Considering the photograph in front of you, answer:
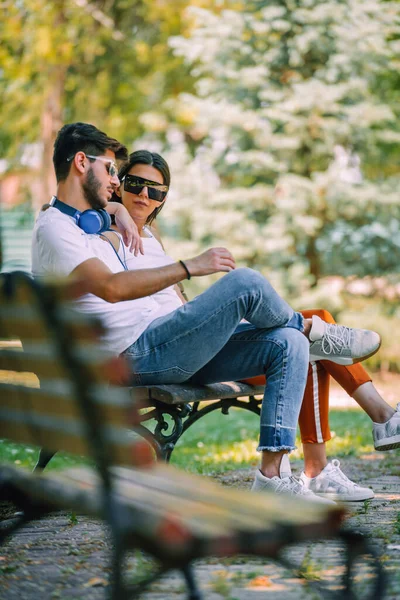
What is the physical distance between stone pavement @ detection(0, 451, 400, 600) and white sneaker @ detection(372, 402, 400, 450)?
41 cm

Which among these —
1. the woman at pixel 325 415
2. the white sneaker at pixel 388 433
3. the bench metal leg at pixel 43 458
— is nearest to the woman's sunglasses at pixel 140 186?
the woman at pixel 325 415

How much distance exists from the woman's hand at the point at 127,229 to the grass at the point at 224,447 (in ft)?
4.69

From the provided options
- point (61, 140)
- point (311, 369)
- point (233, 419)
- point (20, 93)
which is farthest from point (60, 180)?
point (20, 93)

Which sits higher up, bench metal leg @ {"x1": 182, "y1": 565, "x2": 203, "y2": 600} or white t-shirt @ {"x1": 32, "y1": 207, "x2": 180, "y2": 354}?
white t-shirt @ {"x1": 32, "y1": 207, "x2": 180, "y2": 354}

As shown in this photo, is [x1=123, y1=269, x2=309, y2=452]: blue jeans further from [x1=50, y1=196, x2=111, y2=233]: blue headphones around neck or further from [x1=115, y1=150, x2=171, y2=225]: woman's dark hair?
[x1=115, y1=150, x2=171, y2=225]: woman's dark hair

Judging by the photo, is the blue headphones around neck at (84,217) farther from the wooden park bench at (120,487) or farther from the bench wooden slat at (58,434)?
the wooden park bench at (120,487)

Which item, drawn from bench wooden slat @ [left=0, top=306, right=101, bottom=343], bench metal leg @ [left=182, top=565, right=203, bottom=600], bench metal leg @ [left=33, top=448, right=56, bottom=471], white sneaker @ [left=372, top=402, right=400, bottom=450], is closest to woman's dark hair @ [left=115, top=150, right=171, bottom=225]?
bench metal leg @ [left=33, top=448, right=56, bottom=471]

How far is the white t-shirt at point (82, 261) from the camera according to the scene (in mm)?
3898

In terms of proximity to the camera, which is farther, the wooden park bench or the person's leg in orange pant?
the person's leg in orange pant

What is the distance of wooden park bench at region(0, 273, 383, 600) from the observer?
6.65 ft

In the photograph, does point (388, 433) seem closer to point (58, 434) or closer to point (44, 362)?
point (58, 434)

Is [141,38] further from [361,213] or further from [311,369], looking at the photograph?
[311,369]

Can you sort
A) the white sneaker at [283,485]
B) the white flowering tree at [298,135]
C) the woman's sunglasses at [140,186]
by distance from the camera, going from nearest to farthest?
1. the white sneaker at [283,485]
2. the woman's sunglasses at [140,186]
3. the white flowering tree at [298,135]

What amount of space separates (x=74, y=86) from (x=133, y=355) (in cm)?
1627
